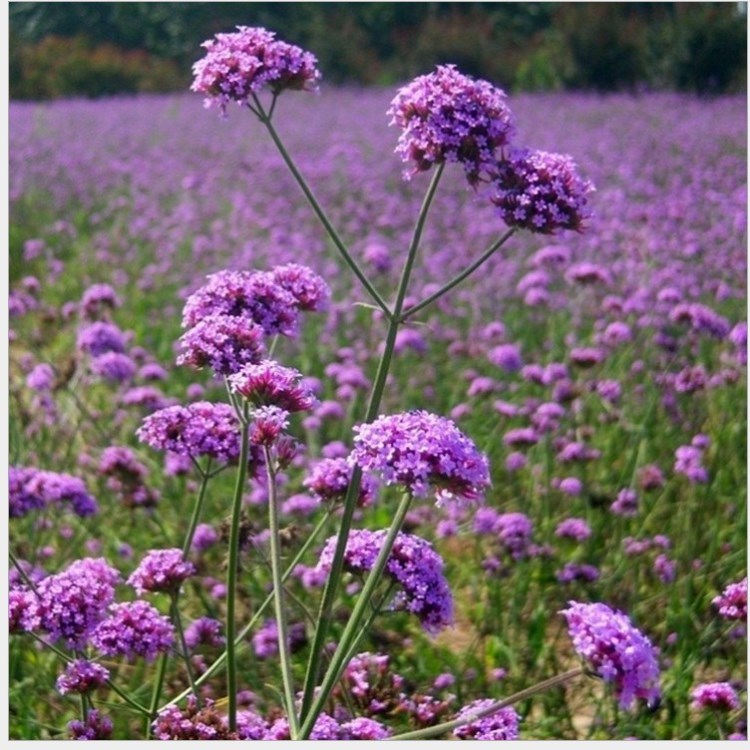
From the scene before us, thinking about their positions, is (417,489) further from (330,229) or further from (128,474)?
(128,474)

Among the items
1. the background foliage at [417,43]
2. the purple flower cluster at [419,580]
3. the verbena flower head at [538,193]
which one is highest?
the background foliage at [417,43]

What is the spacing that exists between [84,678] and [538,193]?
80cm

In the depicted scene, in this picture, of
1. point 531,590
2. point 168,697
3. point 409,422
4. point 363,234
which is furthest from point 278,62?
point 363,234

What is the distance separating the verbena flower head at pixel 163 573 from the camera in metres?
1.52

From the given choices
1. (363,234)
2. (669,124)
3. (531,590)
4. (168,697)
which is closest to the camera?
(168,697)

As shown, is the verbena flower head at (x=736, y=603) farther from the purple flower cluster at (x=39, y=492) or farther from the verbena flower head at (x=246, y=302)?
the purple flower cluster at (x=39, y=492)

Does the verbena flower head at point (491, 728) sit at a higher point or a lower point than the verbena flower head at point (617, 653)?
lower

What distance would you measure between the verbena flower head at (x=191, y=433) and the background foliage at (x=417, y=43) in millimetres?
7812

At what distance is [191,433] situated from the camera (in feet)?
5.08

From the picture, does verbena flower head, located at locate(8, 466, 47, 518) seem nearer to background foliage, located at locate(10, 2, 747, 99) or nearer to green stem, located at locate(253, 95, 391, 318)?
green stem, located at locate(253, 95, 391, 318)

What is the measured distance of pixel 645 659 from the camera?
1147 mm

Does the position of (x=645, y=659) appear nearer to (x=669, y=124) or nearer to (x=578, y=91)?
(x=669, y=124)

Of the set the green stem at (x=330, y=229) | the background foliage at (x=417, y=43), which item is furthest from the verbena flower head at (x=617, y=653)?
the background foliage at (x=417, y=43)

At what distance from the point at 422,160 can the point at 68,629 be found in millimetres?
708
